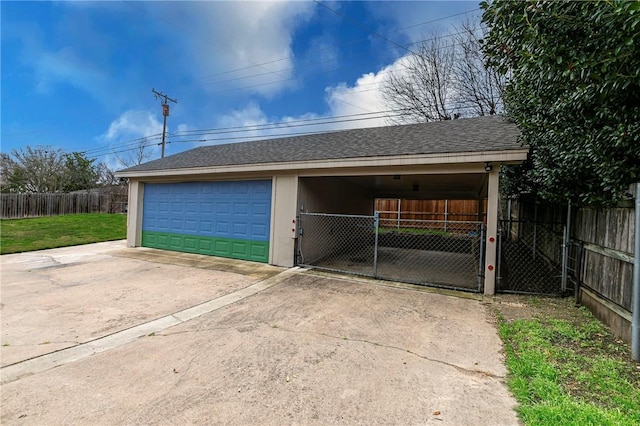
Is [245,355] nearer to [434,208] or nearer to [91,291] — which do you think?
[91,291]

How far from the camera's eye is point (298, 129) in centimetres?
1684

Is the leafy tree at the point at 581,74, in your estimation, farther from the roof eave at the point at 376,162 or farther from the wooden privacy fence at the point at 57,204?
the wooden privacy fence at the point at 57,204

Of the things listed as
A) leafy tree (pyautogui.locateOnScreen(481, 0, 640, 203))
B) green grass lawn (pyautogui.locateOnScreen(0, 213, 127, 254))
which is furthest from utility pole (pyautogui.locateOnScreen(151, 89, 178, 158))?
leafy tree (pyautogui.locateOnScreen(481, 0, 640, 203))

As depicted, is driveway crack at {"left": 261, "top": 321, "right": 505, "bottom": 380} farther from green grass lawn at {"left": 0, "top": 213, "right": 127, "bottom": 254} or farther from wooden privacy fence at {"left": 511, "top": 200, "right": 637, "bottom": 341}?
green grass lawn at {"left": 0, "top": 213, "right": 127, "bottom": 254}

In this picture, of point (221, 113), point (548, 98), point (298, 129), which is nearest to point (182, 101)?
Result: point (221, 113)

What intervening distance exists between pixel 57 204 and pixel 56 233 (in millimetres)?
7965

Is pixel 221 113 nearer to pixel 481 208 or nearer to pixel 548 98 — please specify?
pixel 481 208

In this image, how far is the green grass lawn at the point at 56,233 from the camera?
33.1 feet

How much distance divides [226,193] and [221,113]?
12.9 metres

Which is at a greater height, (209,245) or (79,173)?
(79,173)

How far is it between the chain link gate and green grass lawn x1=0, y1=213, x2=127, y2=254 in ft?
30.2

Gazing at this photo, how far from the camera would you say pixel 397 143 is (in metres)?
6.84

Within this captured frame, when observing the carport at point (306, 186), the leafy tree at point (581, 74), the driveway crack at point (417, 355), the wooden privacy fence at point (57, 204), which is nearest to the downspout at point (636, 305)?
the leafy tree at point (581, 74)

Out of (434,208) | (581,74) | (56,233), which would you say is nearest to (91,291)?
(581,74)
